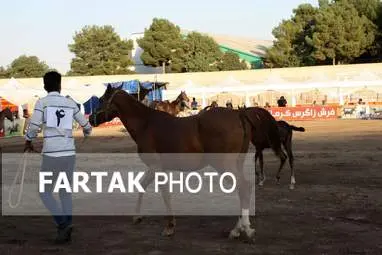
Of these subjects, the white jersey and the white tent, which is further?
the white tent

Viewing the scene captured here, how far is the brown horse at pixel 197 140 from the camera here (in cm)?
821

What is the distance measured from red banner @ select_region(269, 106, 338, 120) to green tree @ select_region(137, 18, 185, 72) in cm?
3696

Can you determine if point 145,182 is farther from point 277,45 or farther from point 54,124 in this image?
point 277,45

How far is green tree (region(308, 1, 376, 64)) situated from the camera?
227 ft

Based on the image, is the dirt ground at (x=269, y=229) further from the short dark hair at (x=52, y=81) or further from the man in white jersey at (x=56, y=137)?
the short dark hair at (x=52, y=81)

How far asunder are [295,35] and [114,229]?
2791 inches

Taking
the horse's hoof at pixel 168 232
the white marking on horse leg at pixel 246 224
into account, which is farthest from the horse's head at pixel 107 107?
the white marking on horse leg at pixel 246 224

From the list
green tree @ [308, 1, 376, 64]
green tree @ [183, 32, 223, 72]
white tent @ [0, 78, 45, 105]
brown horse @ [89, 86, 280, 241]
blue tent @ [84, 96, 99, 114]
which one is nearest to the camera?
brown horse @ [89, 86, 280, 241]

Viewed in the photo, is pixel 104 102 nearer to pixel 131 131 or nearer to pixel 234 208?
pixel 131 131

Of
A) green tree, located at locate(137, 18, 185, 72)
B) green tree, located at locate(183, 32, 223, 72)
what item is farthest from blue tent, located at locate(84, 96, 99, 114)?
green tree, located at locate(137, 18, 185, 72)

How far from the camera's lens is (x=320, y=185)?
41.4ft

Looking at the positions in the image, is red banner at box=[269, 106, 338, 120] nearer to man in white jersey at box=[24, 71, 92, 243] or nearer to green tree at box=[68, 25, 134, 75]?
man in white jersey at box=[24, 71, 92, 243]

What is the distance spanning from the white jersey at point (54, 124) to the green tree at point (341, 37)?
6423 centimetres

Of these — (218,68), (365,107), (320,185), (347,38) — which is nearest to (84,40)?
(218,68)
